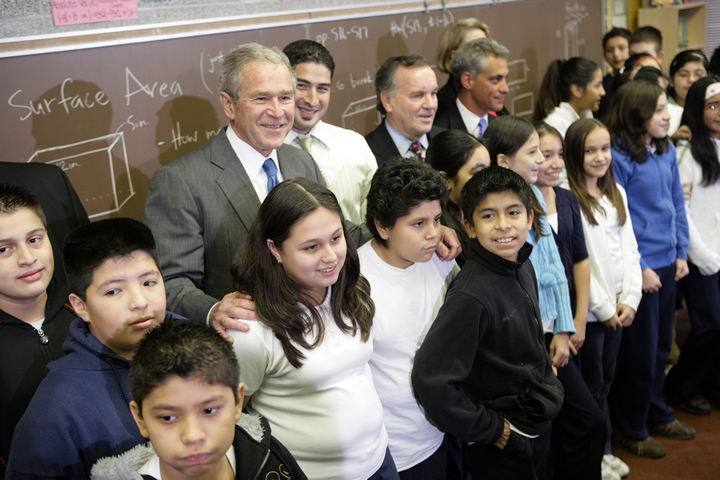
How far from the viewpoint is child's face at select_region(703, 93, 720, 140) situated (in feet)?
10.5

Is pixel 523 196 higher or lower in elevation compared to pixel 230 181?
lower

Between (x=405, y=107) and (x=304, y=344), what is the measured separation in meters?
1.41

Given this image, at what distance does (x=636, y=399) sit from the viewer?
9.53 ft

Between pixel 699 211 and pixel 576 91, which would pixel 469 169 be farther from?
pixel 576 91

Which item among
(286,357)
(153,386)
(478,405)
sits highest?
(153,386)

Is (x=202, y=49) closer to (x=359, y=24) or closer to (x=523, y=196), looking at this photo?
(x=359, y=24)

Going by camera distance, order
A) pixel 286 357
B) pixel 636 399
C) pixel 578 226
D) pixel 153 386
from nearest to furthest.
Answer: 1. pixel 153 386
2. pixel 286 357
3. pixel 578 226
4. pixel 636 399

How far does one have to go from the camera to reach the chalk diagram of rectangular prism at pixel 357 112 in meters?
3.36

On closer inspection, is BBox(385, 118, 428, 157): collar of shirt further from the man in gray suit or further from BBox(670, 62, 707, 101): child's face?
BBox(670, 62, 707, 101): child's face

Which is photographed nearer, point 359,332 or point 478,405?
point 359,332

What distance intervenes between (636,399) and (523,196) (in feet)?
4.99

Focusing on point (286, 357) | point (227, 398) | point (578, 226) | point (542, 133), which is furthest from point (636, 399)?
point (227, 398)

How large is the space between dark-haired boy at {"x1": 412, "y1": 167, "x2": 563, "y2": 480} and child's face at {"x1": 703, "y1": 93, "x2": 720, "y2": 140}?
1.85 metres

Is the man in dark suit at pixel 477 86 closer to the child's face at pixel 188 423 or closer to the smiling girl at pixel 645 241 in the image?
the smiling girl at pixel 645 241
